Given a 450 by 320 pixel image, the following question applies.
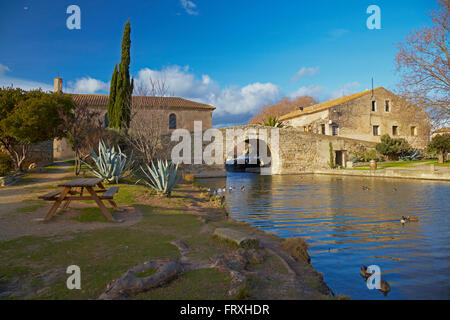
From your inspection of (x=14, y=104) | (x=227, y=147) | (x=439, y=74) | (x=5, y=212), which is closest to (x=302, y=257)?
(x=5, y=212)

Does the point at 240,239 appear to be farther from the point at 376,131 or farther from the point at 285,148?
the point at 376,131

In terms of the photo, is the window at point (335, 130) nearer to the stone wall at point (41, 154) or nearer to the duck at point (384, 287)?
→ the stone wall at point (41, 154)

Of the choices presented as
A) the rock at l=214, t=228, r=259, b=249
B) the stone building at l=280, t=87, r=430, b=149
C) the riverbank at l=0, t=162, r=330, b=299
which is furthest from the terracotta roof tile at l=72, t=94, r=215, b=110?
the rock at l=214, t=228, r=259, b=249

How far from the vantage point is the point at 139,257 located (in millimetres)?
3834

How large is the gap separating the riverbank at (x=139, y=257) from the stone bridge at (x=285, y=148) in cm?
1685

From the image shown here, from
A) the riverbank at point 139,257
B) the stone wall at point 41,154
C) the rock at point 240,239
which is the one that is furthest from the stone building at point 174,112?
the rock at point 240,239

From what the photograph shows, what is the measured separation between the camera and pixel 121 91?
21.2m

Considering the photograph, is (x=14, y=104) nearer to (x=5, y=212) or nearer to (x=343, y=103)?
(x=5, y=212)

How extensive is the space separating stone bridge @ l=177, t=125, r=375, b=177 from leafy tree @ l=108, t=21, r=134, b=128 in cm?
554

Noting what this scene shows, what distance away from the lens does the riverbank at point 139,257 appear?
9.54 feet

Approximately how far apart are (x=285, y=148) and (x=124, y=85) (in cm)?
1379

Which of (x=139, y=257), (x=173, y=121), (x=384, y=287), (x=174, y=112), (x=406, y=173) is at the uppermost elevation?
(x=174, y=112)

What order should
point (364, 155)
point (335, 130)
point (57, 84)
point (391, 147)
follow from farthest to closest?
point (57, 84) < point (335, 130) < point (364, 155) < point (391, 147)

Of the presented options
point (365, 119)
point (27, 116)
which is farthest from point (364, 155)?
point (27, 116)
